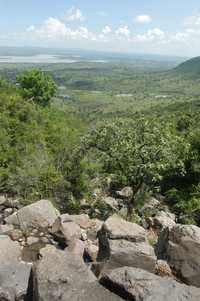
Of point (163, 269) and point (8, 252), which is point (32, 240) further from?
point (163, 269)

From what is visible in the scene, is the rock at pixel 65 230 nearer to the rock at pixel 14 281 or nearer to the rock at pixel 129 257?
the rock at pixel 129 257

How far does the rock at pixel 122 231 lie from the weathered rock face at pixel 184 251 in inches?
57.9

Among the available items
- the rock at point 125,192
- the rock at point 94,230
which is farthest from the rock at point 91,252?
the rock at point 125,192

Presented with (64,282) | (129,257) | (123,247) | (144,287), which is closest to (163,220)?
(123,247)

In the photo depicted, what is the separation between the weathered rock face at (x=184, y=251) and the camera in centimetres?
1758

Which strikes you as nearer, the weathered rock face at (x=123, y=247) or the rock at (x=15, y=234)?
the weathered rock face at (x=123, y=247)

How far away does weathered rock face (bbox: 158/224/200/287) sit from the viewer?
17.6 m

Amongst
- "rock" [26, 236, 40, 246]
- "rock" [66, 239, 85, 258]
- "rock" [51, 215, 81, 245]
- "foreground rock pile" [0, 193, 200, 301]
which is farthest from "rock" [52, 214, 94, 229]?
"rock" [66, 239, 85, 258]

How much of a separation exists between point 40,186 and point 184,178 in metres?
16.4

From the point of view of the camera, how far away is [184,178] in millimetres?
41719

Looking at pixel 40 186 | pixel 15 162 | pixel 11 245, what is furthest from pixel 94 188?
pixel 11 245

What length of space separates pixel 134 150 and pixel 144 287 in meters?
15.3

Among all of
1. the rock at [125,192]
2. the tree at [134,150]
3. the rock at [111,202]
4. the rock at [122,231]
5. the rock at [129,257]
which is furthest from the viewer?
the rock at [125,192]

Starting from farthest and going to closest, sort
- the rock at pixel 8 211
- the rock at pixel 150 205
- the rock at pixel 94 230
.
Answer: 1. the rock at pixel 150 205
2. the rock at pixel 8 211
3. the rock at pixel 94 230
